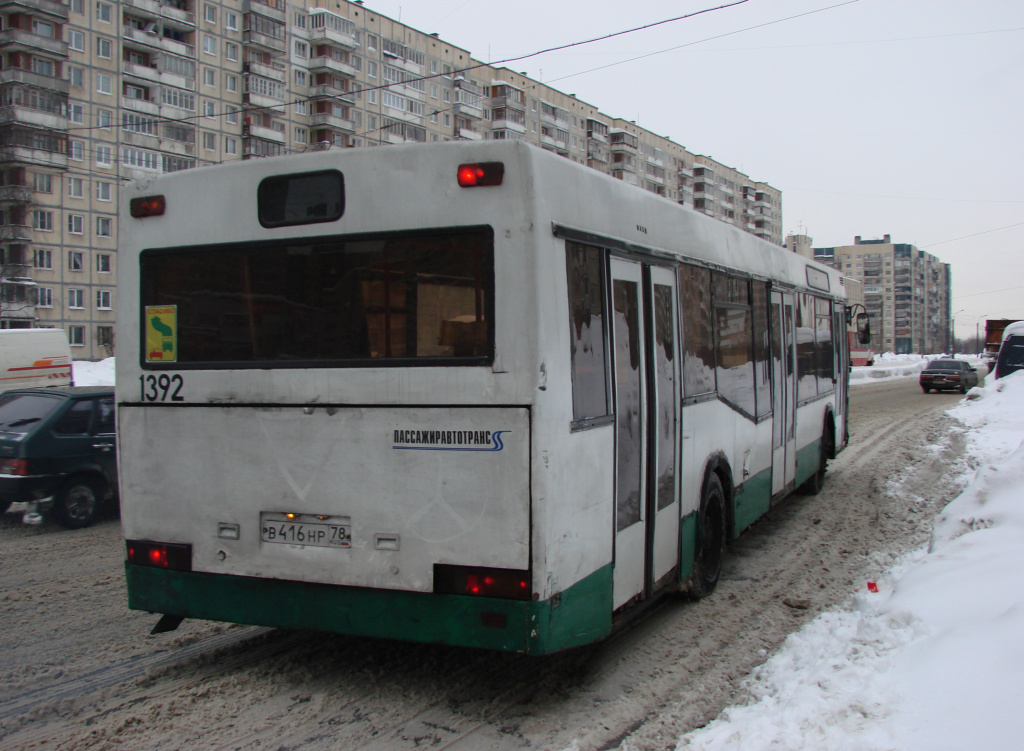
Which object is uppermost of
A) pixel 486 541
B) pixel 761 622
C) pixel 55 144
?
pixel 55 144

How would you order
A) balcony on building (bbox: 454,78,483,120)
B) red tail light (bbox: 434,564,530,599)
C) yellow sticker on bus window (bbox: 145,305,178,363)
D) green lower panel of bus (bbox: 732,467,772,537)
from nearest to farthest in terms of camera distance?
red tail light (bbox: 434,564,530,599) → yellow sticker on bus window (bbox: 145,305,178,363) → green lower panel of bus (bbox: 732,467,772,537) → balcony on building (bbox: 454,78,483,120)

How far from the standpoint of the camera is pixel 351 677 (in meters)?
4.86

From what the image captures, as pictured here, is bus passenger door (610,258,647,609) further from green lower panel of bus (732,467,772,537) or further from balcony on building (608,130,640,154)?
balcony on building (608,130,640,154)

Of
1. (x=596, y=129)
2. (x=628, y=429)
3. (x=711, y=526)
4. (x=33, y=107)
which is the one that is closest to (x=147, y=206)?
(x=628, y=429)

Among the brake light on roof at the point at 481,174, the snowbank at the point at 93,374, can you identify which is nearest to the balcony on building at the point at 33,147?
the snowbank at the point at 93,374

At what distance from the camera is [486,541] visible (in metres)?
4.10

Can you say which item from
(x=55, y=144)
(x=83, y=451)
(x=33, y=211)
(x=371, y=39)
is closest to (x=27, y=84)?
(x=55, y=144)

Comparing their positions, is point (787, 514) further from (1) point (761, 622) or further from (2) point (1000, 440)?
(2) point (1000, 440)

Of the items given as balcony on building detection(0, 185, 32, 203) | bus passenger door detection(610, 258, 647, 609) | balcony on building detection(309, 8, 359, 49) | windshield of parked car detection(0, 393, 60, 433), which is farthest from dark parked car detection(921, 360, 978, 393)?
balcony on building detection(0, 185, 32, 203)

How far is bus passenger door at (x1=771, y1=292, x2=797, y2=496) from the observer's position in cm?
872

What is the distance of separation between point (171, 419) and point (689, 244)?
3.83 m

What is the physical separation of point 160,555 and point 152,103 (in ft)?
200

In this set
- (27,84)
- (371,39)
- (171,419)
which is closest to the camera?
(171,419)

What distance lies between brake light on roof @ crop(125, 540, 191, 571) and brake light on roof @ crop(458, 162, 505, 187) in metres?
2.53
